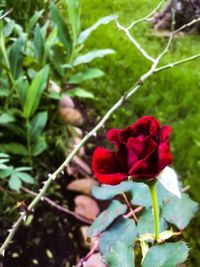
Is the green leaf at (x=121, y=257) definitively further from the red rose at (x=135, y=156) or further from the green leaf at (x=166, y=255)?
the red rose at (x=135, y=156)

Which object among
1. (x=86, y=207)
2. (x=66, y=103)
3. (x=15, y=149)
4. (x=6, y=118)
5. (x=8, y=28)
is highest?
(x=8, y=28)

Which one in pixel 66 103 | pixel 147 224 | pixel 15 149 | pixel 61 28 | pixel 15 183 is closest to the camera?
pixel 147 224

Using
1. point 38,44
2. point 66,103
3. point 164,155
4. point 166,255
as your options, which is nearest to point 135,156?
point 164,155

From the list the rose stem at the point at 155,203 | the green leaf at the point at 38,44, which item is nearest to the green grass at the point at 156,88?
the green leaf at the point at 38,44

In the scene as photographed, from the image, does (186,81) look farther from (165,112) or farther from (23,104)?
(23,104)

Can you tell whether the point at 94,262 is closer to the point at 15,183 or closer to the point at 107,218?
the point at 107,218

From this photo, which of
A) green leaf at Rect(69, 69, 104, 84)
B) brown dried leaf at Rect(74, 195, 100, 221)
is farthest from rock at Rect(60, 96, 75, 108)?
brown dried leaf at Rect(74, 195, 100, 221)
